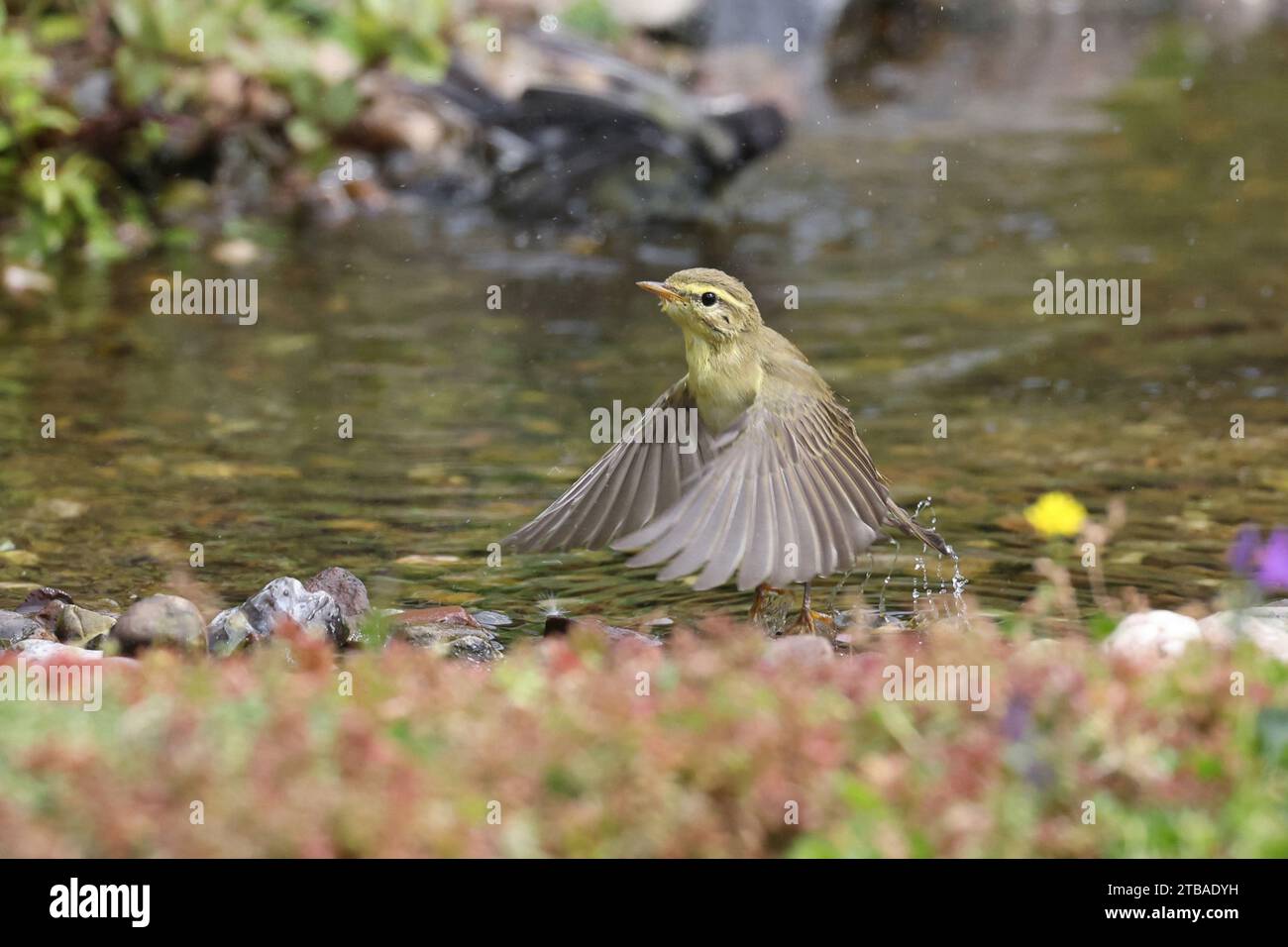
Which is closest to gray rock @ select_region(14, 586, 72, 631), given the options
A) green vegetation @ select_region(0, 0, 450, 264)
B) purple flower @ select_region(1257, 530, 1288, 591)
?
purple flower @ select_region(1257, 530, 1288, 591)

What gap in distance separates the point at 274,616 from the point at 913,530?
210 centimetres

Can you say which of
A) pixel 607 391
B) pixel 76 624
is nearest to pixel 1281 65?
pixel 607 391

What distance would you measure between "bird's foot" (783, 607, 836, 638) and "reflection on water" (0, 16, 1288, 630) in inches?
11.6

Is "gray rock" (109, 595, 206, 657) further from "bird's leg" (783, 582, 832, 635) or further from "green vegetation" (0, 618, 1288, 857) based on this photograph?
"bird's leg" (783, 582, 832, 635)

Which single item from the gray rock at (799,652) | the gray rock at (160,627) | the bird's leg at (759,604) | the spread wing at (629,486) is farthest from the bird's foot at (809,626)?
the gray rock at (160,627)

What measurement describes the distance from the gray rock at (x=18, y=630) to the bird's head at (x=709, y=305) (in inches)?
86.6

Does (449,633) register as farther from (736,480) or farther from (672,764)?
(672,764)

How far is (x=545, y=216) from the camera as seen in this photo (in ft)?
40.7

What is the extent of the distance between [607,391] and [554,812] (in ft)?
17.2

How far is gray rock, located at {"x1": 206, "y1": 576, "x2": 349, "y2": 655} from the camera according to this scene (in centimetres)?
554

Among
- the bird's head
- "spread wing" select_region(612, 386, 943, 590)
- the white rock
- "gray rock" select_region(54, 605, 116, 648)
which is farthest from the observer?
the bird's head

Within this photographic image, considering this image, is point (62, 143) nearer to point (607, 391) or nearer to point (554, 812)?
point (607, 391)

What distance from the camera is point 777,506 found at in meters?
5.34

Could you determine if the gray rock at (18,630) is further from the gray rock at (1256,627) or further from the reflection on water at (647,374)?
the gray rock at (1256,627)
